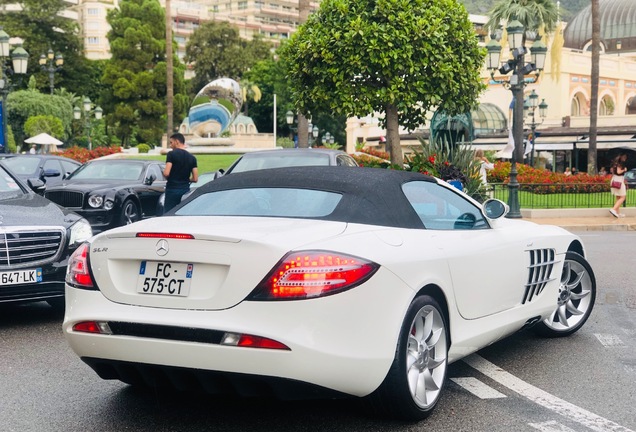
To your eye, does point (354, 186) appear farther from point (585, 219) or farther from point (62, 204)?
point (585, 219)

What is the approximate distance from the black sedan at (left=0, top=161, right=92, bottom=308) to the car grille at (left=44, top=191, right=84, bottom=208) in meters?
7.02

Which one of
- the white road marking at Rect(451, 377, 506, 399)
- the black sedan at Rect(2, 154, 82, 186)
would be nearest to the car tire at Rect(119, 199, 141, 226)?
the black sedan at Rect(2, 154, 82, 186)

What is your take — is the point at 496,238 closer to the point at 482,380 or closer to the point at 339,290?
the point at 482,380

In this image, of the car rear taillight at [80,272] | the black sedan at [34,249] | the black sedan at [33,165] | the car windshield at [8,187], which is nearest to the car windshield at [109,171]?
the black sedan at [33,165]

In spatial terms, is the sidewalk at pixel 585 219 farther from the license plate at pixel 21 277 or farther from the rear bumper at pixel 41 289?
the license plate at pixel 21 277

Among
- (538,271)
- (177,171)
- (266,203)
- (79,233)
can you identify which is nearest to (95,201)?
(177,171)

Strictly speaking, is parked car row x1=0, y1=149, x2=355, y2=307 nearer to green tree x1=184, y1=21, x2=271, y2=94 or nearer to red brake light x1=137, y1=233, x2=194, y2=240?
red brake light x1=137, y1=233, x2=194, y2=240

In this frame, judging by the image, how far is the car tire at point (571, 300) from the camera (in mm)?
7148

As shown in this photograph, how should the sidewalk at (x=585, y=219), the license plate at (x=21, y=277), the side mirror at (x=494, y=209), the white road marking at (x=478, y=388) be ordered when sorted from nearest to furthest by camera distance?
the white road marking at (x=478, y=388) → the side mirror at (x=494, y=209) → the license plate at (x=21, y=277) → the sidewalk at (x=585, y=219)

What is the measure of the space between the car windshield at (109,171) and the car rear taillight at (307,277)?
43.2ft

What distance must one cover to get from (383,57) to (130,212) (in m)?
9.29

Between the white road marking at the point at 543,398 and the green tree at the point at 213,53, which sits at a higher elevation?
the green tree at the point at 213,53

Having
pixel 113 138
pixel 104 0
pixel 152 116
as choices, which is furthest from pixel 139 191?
pixel 104 0

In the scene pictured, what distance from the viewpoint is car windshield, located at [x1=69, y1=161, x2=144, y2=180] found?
670 inches
